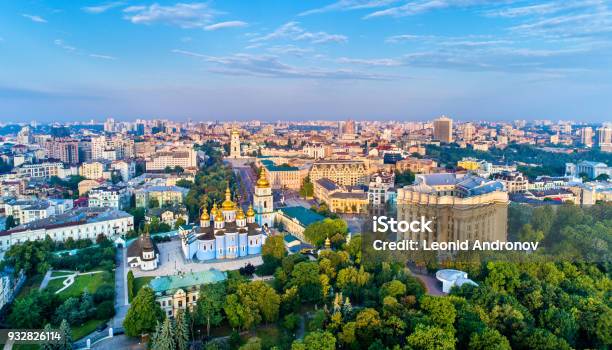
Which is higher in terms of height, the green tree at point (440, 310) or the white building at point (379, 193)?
the white building at point (379, 193)

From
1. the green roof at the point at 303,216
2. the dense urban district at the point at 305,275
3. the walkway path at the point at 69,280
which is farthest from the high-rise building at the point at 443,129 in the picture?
the walkway path at the point at 69,280

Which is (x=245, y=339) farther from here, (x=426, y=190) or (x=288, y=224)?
(x=288, y=224)

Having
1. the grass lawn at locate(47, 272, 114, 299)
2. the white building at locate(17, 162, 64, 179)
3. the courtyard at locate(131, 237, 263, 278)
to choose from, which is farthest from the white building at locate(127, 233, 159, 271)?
the white building at locate(17, 162, 64, 179)

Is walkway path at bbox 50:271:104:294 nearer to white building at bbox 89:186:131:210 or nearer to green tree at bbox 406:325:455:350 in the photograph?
white building at bbox 89:186:131:210

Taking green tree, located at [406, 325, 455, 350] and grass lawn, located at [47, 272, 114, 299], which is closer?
green tree, located at [406, 325, 455, 350]

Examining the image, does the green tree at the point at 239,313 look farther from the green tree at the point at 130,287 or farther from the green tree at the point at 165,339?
the green tree at the point at 130,287

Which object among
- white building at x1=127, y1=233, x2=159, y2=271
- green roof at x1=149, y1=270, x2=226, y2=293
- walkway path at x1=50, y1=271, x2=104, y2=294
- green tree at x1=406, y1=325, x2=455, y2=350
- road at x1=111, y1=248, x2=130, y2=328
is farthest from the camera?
white building at x1=127, y1=233, x2=159, y2=271

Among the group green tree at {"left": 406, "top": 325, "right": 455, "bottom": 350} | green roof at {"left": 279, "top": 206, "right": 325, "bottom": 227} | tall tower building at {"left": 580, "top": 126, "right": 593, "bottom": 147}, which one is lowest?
green tree at {"left": 406, "top": 325, "right": 455, "bottom": 350}
